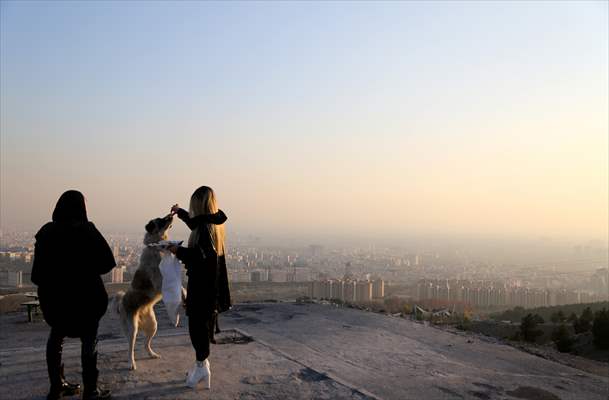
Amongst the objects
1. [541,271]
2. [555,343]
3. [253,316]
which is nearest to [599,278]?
[541,271]

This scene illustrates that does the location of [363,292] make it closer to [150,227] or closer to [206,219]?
[150,227]

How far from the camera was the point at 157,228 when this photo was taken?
607cm

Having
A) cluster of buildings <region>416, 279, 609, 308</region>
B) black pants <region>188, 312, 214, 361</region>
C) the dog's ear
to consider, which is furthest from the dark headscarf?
cluster of buildings <region>416, 279, 609, 308</region>

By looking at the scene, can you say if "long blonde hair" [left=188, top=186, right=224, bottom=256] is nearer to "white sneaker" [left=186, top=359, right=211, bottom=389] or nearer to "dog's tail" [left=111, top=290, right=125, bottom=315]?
"white sneaker" [left=186, top=359, right=211, bottom=389]

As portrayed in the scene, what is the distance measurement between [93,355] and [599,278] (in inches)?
3496

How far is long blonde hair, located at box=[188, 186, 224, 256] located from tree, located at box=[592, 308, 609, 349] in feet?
37.1

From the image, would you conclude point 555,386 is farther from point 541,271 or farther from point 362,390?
point 541,271

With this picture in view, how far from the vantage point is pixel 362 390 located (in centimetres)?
579

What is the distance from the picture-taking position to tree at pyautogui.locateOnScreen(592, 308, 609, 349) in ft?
42.1

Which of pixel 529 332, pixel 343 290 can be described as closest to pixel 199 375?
pixel 529 332

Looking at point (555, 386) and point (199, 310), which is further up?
point (199, 310)

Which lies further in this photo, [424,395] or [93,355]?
[424,395]

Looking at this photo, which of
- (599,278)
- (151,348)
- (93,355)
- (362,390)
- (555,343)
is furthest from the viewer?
(599,278)

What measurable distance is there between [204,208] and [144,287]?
139cm
